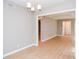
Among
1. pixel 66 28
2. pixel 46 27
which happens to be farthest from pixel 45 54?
pixel 66 28

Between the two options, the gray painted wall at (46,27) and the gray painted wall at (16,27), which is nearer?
the gray painted wall at (16,27)

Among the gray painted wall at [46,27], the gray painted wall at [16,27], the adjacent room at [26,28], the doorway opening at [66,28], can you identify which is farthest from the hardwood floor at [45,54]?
the doorway opening at [66,28]

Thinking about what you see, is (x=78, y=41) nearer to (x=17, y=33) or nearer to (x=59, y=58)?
(x=59, y=58)

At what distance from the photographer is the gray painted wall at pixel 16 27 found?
375cm

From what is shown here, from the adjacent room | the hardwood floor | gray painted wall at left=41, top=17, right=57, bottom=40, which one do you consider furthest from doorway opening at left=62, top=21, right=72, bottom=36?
the hardwood floor

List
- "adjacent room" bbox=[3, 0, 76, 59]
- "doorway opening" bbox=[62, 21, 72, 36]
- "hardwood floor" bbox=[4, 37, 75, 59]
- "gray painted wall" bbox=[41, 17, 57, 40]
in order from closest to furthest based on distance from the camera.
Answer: "hardwood floor" bbox=[4, 37, 75, 59] < "adjacent room" bbox=[3, 0, 76, 59] < "gray painted wall" bbox=[41, 17, 57, 40] < "doorway opening" bbox=[62, 21, 72, 36]

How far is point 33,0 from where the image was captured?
372cm

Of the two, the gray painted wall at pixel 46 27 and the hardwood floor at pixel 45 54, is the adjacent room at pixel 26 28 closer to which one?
the hardwood floor at pixel 45 54

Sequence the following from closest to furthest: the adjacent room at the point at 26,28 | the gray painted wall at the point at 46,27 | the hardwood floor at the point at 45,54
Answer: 1. the hardwood floor at the point at 45,54
2. the adjacent room at the point at 26,28
3. the gray painted wall at the point at 46,27

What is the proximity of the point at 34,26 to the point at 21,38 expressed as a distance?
1357 mm

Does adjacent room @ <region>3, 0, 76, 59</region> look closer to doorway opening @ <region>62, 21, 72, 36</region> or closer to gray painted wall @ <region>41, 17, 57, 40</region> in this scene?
gray painted wall @ <region>41, 17, 57, 40</region>

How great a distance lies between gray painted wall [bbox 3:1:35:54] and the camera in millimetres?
3754

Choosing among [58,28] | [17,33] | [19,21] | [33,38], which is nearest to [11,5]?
[19,21]

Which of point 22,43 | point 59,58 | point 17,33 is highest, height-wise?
point 17,33
